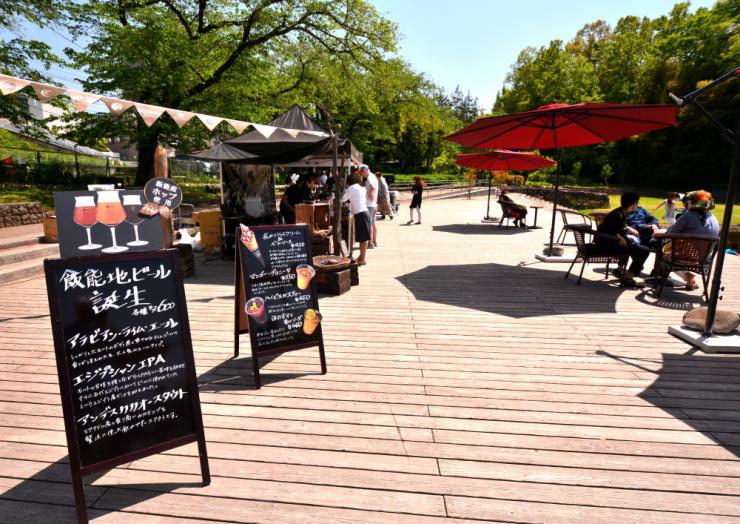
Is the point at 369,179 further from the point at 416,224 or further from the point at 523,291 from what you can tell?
the point at 416,224

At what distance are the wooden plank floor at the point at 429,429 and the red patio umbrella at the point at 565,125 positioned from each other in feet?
9.60

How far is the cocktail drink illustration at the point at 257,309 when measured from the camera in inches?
124

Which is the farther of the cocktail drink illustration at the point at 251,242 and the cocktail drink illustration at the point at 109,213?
the cocktail drink illustration at the point at 251,242

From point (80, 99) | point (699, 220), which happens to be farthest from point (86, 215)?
point (699, 220)

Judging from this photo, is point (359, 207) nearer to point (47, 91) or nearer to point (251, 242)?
point (251, 242)

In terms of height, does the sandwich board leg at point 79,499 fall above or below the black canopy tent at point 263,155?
below

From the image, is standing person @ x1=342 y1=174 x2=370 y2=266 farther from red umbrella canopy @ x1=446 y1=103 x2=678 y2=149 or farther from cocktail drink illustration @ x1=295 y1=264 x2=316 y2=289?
Answer: cocktail drink illustration @ x1=295 y1=264 x2=316 y2=289

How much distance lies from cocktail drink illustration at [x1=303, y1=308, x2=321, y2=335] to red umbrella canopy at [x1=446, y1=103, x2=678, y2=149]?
4.77 m

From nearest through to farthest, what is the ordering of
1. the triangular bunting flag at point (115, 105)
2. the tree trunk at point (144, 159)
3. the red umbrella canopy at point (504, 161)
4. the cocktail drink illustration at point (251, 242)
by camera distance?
the cocktail drink illustration at point (251, 242) → the triangular bunting flag at point (115, 105) → the red umbrella canopy at point (504, 161) → the tree trunk at point (144, 159)

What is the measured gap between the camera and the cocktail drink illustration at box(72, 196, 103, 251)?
295cm

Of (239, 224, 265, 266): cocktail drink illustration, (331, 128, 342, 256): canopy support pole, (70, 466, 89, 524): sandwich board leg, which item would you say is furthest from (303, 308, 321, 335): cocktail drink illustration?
(331, 128, 342, 256): canopy support pole

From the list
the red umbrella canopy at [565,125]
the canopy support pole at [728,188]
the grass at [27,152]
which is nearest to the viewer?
the canopy support pole at [728,188]

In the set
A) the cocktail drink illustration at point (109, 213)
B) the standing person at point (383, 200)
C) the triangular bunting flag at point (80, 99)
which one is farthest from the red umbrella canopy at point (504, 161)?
the cocktail drink illustration at point (109, 213)

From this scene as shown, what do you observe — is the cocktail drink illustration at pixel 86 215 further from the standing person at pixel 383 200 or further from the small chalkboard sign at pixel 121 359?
the standing person at pixel 383 200
